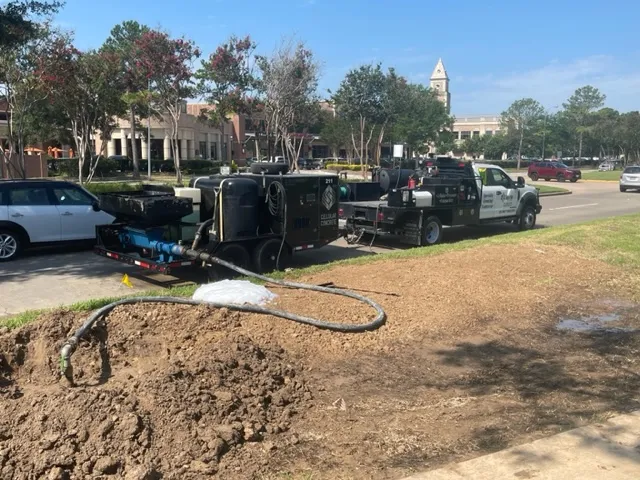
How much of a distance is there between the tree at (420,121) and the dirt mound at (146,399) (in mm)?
51445

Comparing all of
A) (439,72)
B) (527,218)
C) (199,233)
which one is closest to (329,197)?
(199,233)

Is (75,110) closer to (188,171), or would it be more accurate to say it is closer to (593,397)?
(188,171)

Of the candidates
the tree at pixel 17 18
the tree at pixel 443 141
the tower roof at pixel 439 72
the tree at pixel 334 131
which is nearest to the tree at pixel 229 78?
the tree at pixel 17 18

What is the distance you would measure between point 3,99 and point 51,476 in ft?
78.7

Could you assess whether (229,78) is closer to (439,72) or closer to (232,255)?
(232,255)

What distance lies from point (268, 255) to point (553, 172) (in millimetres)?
43807

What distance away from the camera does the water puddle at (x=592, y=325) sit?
732cm

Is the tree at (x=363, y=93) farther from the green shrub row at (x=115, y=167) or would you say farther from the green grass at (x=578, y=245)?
the green grass at (x=578, y=245)

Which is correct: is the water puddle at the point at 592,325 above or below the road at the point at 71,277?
below

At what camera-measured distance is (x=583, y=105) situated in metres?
103

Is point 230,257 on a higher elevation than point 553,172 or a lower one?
lower

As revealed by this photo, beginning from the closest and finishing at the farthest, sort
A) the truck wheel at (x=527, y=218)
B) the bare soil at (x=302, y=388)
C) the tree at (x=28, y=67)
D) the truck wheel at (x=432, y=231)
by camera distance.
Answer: the bare soil at (x=302, y=388)
the truck wheel at (x=432, y=231)
the truck wheel at (x=527, y=218)
the tree at (x=28, y=67)

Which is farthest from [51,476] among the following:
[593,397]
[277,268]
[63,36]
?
[63,36]

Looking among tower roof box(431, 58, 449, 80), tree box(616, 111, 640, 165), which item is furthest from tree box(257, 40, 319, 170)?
tower roof box(431, 58, 449, 80)
